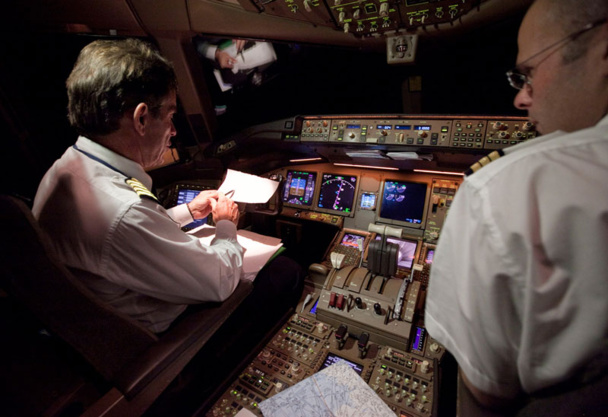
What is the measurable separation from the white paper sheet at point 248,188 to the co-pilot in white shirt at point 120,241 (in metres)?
0.56

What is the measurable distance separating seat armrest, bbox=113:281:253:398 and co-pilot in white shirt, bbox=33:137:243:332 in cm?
6

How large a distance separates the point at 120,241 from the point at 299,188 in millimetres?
1790

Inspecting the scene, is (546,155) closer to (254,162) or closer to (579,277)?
(579,277)

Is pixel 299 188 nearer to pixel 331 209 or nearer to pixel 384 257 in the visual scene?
pixel 331 209

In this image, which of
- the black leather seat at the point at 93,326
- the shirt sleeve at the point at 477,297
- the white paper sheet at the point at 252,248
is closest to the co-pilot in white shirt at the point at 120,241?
the black leather seat at the point at 93,326

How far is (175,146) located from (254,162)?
0.89m

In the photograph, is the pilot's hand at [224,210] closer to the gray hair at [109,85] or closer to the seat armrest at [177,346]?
the seat armrest at [177,346]

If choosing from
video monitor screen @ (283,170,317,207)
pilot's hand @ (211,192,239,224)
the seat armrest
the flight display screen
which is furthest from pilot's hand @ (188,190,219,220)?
the flight display screen

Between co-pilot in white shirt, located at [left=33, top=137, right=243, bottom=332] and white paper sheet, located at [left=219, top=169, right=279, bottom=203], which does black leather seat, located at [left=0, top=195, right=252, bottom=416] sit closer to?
co-pilot in white shirt, located at [left=33, top=137, right=243, bottom=332]

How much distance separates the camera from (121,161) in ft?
3.59

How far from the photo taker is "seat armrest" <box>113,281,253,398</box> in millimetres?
873

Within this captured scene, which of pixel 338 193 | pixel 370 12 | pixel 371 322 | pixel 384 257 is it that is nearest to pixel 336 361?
pixel 371 322

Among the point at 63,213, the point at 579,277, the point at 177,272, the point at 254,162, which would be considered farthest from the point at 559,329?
the point at 254,162

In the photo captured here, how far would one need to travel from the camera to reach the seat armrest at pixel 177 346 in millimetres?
873
